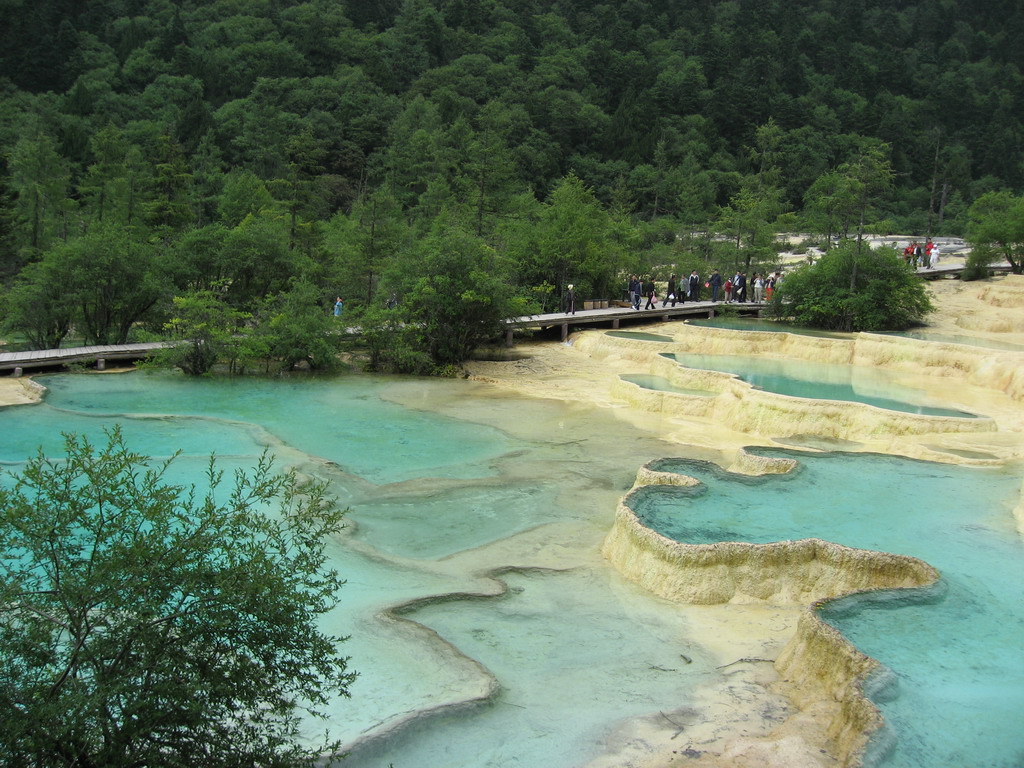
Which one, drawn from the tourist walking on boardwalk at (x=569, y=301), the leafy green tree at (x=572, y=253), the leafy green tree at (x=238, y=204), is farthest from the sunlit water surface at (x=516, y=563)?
the leafy green tree at (x=238, y=204)

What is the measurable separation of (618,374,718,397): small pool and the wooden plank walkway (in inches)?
405

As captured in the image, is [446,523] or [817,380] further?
[817,380]

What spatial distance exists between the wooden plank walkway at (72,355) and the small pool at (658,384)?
10.3 meters

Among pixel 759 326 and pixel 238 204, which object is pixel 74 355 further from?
pixel 759 326

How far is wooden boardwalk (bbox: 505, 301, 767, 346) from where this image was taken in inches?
987

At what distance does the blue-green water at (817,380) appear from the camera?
17.7 metres

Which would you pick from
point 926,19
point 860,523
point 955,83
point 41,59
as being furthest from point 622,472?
point 926,19

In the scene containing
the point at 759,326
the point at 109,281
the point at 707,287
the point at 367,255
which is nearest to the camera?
the point at 109,281

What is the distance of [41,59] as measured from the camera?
59.9 metres

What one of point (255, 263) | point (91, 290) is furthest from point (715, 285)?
point (91, 290)

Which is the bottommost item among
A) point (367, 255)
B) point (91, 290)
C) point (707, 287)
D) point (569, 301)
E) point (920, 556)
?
point (920, 556)

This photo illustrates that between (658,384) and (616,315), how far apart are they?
24.4ft

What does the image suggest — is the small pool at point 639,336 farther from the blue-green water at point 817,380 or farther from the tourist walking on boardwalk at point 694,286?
the tourist walking on boardwalk at point 694,286

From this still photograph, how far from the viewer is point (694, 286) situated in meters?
30.0
